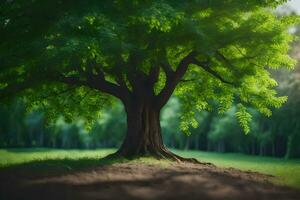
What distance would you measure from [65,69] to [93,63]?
2.75 meters

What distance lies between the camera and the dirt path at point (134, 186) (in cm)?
1394

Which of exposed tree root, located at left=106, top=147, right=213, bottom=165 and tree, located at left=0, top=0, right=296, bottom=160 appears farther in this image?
exposed tree root, located at left=106, top=147, right=213, bottom=165

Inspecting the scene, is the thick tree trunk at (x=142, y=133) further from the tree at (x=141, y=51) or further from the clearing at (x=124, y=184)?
the clearing at (x=124, y=184)

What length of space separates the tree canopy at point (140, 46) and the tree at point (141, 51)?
0.05m

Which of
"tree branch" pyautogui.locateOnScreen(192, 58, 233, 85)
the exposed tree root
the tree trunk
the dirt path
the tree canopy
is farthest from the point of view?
the tree trunk

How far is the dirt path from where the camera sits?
13938 millimetres

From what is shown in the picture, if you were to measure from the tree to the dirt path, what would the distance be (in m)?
4.87

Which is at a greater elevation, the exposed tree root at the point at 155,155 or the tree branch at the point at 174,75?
the tree branch at the point at 174,75

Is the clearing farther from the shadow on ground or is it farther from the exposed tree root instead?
the exposed tree root

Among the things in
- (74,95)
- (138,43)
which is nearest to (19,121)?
(74,95)

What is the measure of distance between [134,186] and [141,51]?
8.65 meters

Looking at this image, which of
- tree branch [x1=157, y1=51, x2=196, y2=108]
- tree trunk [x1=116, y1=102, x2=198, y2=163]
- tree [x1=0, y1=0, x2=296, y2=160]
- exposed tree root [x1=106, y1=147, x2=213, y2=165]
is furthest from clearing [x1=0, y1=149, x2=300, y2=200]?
tree branch [x1=157, y1=51, x2=196, y2=108]

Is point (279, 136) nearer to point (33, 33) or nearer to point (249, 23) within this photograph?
point (249, 23)

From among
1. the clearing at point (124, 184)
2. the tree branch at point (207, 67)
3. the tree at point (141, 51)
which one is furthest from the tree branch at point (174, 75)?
the clearing at point (124, 184)
